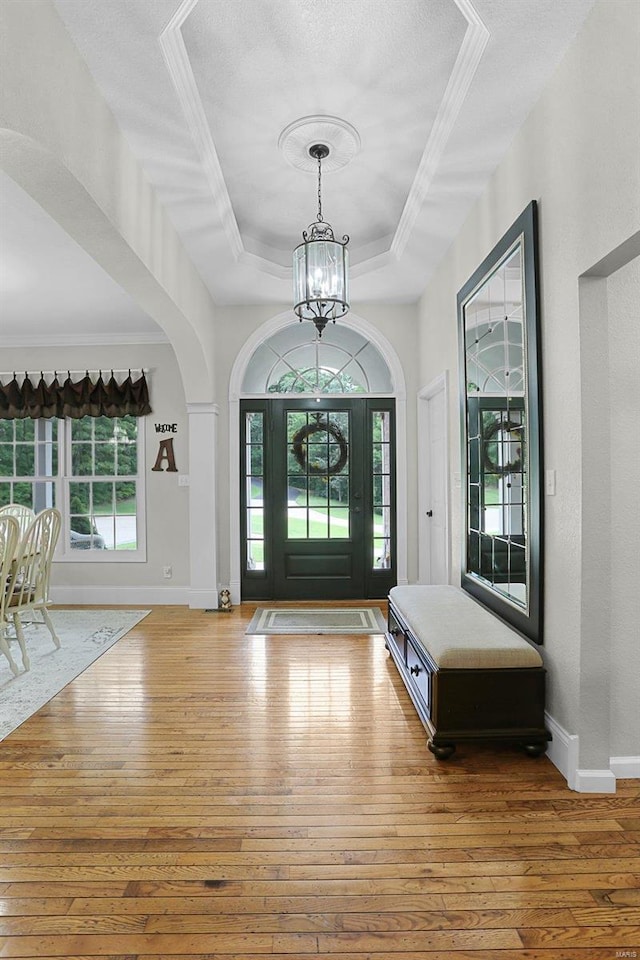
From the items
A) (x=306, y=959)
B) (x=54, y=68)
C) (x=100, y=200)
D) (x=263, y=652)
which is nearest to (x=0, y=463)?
(x=263, y=652)

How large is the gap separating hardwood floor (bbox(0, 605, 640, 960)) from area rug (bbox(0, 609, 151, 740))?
23cm

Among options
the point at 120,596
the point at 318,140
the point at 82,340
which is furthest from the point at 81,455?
the point at 318,140

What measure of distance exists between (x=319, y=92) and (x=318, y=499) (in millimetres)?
3578

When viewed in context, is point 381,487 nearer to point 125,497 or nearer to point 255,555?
point 255,555

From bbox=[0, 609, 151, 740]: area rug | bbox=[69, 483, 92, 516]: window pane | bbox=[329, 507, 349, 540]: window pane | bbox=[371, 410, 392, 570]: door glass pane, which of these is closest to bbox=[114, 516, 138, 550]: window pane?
bbox=[69, 483, 92, 516]: window pane

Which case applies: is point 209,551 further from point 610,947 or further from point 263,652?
point 610,947

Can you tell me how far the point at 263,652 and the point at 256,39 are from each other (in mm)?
3558

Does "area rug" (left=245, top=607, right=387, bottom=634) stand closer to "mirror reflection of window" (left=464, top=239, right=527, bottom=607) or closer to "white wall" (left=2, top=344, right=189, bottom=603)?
"white wall" (left=2, top=344, right=189, bottom=603)

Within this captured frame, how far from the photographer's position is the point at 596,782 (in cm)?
231

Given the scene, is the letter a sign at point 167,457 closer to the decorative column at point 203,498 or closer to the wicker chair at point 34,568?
the decorative column at point 203,498

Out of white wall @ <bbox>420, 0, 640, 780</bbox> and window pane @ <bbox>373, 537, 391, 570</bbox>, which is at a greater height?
white wall @ <bbox>420, 0, 640, 780</bbox>

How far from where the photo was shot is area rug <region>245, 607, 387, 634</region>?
478 cm

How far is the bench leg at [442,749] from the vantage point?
101 inches

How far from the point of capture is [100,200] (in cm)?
261
